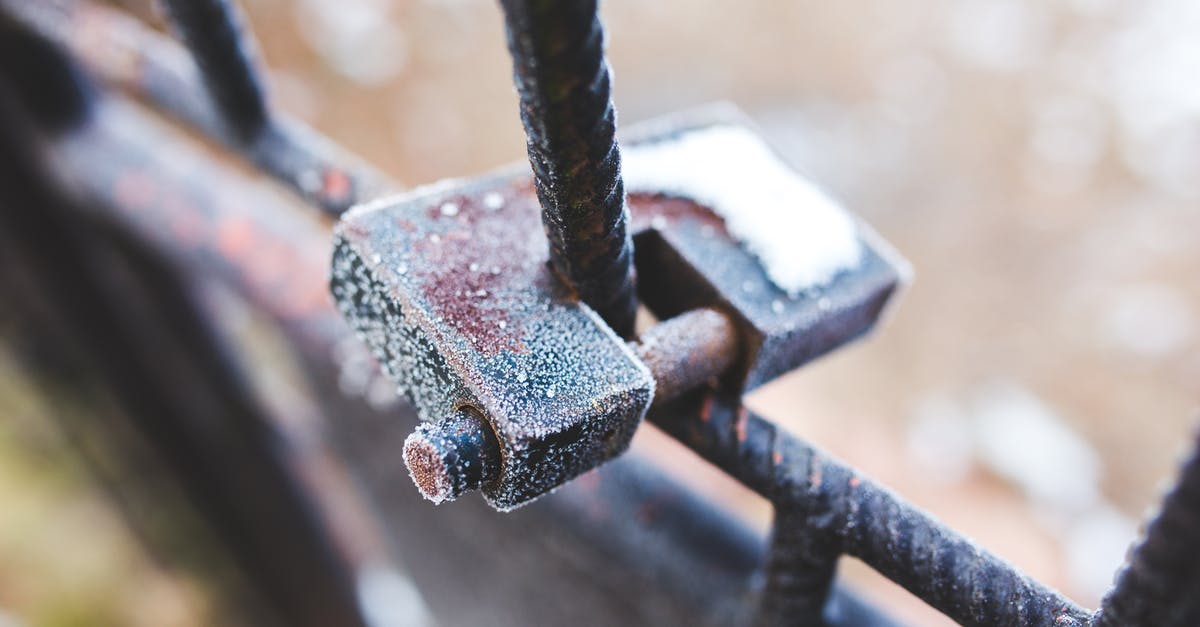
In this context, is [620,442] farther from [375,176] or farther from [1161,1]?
[1161,1]

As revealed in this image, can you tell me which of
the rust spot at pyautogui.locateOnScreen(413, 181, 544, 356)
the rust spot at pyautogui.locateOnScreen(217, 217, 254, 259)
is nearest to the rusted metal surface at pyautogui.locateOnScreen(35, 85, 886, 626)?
the rust spot at pyautogui.locateOnScreen(217, 217, 254, 259)

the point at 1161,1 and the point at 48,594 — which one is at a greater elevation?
the point at 1161,1

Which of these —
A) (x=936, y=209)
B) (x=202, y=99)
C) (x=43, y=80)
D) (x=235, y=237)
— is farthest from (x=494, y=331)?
(x=936, y=209)

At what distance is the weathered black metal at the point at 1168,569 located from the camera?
404mm

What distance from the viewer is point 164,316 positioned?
1846mm

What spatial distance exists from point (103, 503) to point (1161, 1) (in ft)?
17.6

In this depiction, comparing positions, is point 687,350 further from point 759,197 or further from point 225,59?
point 225,59

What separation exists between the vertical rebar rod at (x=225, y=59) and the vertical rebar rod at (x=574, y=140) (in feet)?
1.74

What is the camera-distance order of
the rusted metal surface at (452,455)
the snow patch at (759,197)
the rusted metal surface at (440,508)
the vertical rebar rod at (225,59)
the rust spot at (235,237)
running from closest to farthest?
the rusted metal surface at (452,455)
the snow patch at (759,197)
the vertical rebar rod at (225,59)
the rusted metal surface at (440,508)
the rust spot at (235,237)

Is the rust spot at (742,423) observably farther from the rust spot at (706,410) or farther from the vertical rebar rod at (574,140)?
the vertical rebar rod at (574,140)

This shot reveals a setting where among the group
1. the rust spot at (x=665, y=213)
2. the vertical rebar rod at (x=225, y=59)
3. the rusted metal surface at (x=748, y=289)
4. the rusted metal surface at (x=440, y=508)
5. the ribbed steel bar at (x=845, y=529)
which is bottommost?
the rusted metal surface at (x=440, y=508)

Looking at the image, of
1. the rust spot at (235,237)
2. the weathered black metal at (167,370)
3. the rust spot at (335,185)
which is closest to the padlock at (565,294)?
the rust spot at (335,185)

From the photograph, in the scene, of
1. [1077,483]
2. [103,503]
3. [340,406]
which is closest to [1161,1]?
[1077,483]

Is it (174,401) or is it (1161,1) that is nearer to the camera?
(174,401)
